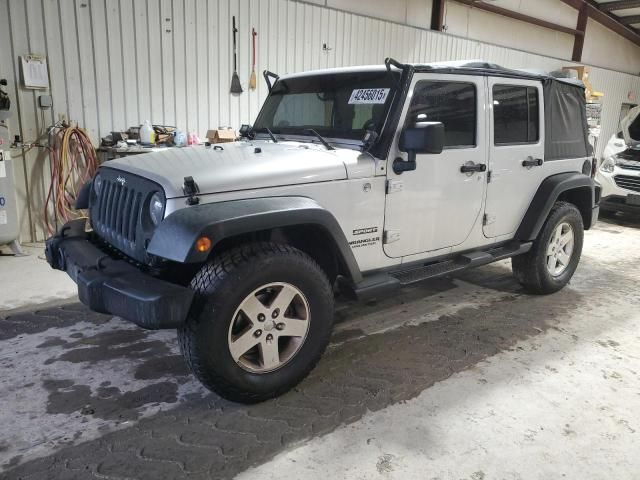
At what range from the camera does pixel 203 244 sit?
6.78ft

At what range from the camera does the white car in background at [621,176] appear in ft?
23.3

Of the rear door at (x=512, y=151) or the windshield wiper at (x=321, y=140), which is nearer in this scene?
the windshield wiper at (x=321, y=140)

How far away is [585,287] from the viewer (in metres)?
4.50

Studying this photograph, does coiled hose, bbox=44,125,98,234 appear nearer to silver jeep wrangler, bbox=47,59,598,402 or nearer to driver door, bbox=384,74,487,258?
silver jeep wrangler, bbox=47,59,598,402

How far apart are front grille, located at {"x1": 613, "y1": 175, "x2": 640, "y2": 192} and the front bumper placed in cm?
716

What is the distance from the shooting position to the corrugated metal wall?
205 inches

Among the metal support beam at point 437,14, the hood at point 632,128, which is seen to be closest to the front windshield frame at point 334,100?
the hood at point 632,128

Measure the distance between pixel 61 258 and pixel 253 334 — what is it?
48.1 inches

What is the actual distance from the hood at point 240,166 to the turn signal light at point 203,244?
0.29m

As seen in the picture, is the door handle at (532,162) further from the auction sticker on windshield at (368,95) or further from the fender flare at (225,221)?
the fender flare at (225,221)

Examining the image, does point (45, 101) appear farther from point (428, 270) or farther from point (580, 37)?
point (580, 37)

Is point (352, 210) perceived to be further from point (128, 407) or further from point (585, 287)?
point (585, 287)

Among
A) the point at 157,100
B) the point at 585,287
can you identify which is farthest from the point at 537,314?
the point at 157,100

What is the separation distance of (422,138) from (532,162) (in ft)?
4.87
